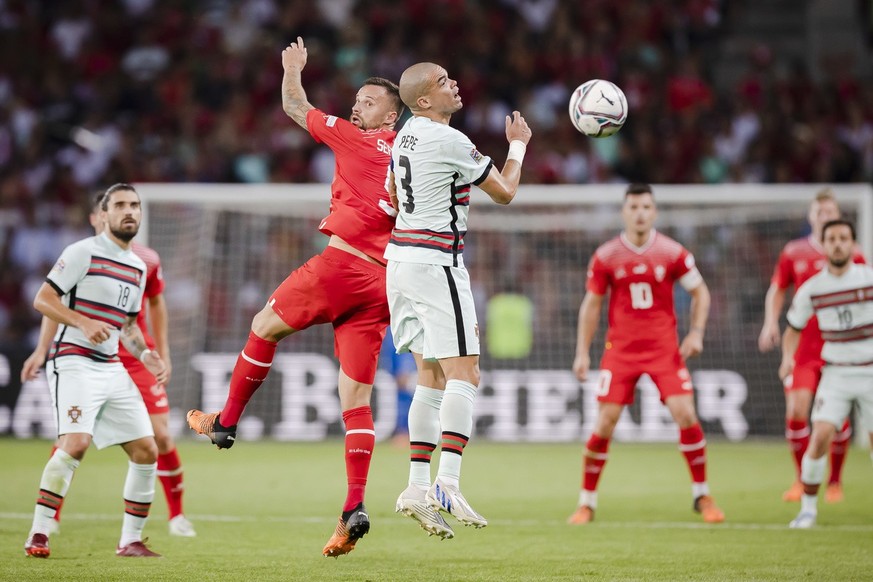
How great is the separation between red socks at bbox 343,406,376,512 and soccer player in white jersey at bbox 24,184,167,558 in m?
1.41

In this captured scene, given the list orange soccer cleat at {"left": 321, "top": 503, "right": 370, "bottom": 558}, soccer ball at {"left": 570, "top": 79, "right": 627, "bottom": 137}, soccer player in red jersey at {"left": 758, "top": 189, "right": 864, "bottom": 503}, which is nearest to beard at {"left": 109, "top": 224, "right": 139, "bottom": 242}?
orange soccer cleat at {"left": 321, "top": 503, "right": 370, "bottom": 558}

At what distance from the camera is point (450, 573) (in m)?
6.65

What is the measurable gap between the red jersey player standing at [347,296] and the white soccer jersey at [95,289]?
0.99m

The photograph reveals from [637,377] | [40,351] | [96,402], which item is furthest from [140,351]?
[637,377]

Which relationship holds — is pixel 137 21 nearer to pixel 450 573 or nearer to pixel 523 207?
pixel 523 207

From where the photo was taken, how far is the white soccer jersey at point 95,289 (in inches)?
293

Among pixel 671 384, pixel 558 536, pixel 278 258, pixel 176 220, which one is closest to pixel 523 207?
pixel 278 258

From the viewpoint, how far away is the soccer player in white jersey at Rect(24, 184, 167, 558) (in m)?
7.32

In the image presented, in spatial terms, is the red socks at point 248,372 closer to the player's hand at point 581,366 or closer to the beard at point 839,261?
the player's hand at point 581,366

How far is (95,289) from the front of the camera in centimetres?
754

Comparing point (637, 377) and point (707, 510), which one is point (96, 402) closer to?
point (637, 377)

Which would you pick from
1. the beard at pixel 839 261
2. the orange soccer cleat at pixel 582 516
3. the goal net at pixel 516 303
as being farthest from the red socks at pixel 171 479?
the goal net at pixel 516 303

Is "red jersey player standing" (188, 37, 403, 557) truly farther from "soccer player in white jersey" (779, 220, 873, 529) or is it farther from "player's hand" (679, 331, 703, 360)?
"soccer player in white jersey" (779, 220, 873, 529)

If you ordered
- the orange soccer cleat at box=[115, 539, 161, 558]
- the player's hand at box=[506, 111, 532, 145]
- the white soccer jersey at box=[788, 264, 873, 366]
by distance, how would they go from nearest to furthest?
the player's hand at box=[506, 111, 532, 145] → the orange soccer cleat at box=[115, 539, 161, 558] → the white soccer jersey at box=[788, 264, 873, 366]
